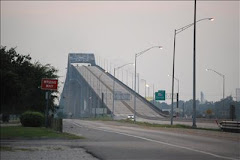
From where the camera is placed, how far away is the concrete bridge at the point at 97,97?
135875 mm

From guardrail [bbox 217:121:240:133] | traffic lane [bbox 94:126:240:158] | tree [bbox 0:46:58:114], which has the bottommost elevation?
traffic lane [bbox 94:126:240:158]

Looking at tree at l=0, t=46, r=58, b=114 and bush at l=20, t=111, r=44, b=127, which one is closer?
tree at l=0, t=46, r=58, b=114

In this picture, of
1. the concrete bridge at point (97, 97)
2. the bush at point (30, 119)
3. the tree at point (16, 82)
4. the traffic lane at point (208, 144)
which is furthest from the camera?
the concrete bridge at point (97, 97)

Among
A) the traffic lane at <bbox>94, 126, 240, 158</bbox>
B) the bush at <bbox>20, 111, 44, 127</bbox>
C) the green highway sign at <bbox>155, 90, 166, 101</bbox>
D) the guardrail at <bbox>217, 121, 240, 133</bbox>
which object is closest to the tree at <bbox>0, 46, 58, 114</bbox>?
the bush at <bbox>20, 111, 44, 127</bbox>

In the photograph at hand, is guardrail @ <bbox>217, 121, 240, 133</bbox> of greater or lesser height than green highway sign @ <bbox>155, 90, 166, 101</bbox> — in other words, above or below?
below

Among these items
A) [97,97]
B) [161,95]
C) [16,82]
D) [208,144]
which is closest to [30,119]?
[16,82]

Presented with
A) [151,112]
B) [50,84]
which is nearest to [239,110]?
[50,84]

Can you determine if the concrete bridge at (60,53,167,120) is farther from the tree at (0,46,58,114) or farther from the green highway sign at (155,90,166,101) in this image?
the tree at (0,46,58,114)

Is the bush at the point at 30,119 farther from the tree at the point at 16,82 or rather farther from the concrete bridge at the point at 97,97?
the concrete bridge at the point at 97,97

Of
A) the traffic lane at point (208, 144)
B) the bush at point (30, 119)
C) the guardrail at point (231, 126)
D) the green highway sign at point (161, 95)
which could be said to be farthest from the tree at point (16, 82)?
the green highway sign at point (161, 95)

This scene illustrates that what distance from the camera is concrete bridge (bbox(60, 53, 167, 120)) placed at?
446 feet

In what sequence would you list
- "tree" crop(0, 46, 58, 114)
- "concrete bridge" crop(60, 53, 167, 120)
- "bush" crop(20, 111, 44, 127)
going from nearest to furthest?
1. "tree" crop(0, 46, 58, 114)
2. "bush" crop(20, 111, 44, 127)
3. "concrete bridge" crop(60, 53, 167, 120)

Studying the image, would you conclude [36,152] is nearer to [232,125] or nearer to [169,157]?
[169,157]

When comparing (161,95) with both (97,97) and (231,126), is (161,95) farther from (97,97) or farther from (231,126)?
(231,126)
